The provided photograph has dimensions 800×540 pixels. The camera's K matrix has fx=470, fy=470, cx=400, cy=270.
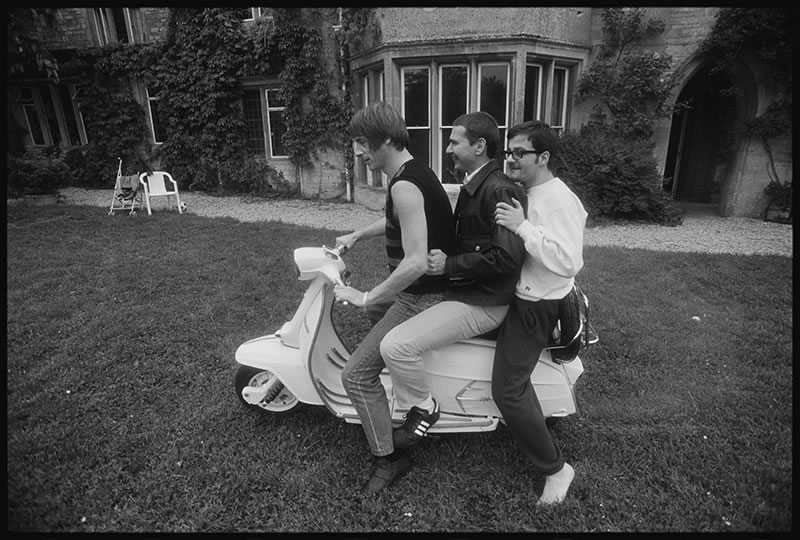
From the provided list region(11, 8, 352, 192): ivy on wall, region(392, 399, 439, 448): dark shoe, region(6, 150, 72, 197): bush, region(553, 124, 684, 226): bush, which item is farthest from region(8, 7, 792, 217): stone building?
region(392, 399, 439, 448): dark shoe

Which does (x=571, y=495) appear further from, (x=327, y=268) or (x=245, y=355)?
(x=245, y=355)

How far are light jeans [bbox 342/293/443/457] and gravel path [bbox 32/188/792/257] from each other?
19.5 feet

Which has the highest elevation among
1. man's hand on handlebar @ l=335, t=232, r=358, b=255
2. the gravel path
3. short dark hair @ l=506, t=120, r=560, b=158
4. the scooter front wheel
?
short dark hair @ l=506, t=120, r=560, b=158

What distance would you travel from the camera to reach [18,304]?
4.73 meters

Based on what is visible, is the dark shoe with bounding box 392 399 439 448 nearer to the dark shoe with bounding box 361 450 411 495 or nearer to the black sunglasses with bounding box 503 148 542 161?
the dark shoe with bounding box 361 450 411 495

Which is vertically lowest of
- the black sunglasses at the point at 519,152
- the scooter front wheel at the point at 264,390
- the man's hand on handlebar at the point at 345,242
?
the scooter front wheel at the point at 264,390

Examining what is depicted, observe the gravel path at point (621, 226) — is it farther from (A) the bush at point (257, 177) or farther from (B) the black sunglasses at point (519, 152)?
(B) the black sunglasses at point (519, 152)

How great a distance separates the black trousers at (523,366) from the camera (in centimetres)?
227

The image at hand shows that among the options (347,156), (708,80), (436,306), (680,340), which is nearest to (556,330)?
(436,306)

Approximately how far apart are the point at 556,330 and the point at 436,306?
651 millimetres

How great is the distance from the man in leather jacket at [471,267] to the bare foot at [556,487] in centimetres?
79

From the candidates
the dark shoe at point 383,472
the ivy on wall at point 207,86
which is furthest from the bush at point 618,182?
the dark shoe at point 383,472

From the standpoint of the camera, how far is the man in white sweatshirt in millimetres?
2035

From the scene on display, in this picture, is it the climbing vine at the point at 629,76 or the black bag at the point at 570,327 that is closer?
the black bag at the point at 570,327
